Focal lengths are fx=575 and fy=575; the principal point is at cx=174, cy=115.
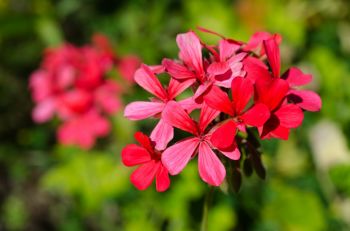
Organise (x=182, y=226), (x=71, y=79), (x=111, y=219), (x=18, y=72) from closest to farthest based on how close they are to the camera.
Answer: (x=182, y=226) < (x=71, y=79) < (x=111, y=219) < (x=18, y=72)

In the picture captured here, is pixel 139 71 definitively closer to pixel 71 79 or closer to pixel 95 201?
pixel 71 79

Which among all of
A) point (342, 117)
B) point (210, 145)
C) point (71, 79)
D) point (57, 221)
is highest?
point (210, 145)

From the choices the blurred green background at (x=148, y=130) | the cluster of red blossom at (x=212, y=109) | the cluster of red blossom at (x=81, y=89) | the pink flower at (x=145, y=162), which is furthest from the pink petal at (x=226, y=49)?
the cluster of red blossom at (x=81, y=89)

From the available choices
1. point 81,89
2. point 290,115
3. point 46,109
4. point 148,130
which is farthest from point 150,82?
point 148,130

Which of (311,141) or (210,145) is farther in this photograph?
(311,141)

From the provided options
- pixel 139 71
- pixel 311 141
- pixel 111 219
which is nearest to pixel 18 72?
pixel 111 219

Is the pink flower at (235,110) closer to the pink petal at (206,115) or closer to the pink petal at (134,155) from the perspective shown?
the pink petal at (206,115)

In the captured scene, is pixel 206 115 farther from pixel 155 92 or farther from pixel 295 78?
pixel 295 78
